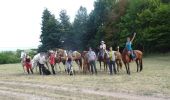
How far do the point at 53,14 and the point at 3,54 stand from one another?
1554cm

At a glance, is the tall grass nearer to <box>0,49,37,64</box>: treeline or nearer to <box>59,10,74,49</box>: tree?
<box>0,49,37,64</box>: treeline

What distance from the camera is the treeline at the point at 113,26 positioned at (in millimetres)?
59969

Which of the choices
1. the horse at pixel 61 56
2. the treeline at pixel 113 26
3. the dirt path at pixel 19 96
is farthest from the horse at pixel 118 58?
the treeline at pixel 113 26

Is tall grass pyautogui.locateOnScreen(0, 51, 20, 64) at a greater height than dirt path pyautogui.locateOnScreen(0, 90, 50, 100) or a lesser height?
greater

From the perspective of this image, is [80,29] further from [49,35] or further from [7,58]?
[7,58]

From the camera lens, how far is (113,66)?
30.0 meters

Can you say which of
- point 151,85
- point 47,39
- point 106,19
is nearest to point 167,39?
point 106,19

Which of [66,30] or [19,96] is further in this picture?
[66,30]

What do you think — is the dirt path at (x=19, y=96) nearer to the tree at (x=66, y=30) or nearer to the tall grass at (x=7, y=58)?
the tall grass at (x=7, y=58)

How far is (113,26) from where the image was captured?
232ft

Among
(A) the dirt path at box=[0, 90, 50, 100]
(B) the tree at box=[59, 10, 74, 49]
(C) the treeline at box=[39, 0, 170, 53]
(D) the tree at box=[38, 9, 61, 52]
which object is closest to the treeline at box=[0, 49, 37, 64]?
(D) the tree at box=[38, 9, 61, 52]

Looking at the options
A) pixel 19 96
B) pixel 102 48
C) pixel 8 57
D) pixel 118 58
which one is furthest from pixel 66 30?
pixel 19 96

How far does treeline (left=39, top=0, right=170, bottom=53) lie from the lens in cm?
5997

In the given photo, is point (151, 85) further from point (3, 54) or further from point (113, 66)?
point (3, 54)
